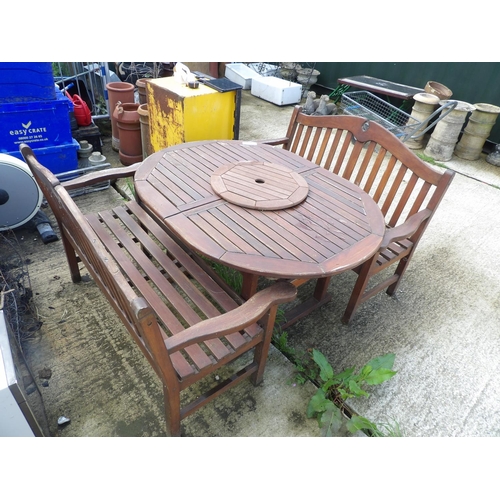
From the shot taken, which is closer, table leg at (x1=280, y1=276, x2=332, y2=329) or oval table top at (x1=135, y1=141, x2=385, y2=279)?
oval table top at (x1=135, y1=141, x2=385, y2=279)

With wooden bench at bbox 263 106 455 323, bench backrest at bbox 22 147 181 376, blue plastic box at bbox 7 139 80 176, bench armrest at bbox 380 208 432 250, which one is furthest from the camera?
blue plastic box at bbox 7 139 80 176

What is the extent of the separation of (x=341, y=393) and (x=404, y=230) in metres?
1.03

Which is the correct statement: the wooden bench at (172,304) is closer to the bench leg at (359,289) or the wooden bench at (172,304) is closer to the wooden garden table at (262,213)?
the wooden garden table at (262,213)

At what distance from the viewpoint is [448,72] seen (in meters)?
5.84

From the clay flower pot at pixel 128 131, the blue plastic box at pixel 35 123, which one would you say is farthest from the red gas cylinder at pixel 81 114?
the blue plastic box at pixel 35 123

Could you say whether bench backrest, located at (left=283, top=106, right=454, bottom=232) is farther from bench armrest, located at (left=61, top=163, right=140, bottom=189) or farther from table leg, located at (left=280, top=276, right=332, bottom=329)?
bench armrest, located at (left=61, top=163, right=140, bottom=189)

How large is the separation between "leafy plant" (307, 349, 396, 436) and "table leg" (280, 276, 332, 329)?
0.37m

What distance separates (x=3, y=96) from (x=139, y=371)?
8.79ft

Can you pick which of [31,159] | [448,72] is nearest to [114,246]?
[31,159]

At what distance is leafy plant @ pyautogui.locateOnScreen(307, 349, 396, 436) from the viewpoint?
6.38 ft

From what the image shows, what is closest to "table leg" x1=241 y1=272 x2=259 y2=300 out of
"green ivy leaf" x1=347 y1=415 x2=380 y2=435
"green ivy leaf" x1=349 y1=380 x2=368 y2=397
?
"green ivy leaf" x1=349 y1=380 x2=368 y2=397

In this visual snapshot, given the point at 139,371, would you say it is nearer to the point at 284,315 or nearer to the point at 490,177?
the point at 284,315

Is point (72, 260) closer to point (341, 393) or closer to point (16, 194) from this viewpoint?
point (16, 194)

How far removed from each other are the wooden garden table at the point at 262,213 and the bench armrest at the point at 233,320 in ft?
0.37
